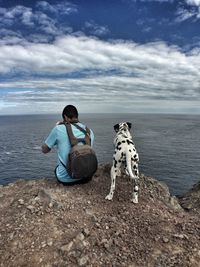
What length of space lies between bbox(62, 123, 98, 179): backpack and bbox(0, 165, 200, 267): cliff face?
0.81 m

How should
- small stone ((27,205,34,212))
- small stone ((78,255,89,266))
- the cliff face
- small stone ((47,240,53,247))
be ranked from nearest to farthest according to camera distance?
small stone ((78,255,89,266))
the cliff face
small stone ((47,240,53,247))
small stone ((27,205,34,212))

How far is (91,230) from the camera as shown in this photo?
26.1ft

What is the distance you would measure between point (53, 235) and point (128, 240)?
89.1 inches

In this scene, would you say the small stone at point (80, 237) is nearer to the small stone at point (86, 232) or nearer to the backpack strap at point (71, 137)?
the small stone at point (86, 232)

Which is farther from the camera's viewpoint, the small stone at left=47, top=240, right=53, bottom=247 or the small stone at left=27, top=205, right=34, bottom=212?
the small stone at left=27, top=205, right=34, bottom=212

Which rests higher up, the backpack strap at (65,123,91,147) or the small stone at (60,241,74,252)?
the backpack strap at (65,123,91,147)

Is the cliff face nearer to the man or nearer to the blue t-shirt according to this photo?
the man

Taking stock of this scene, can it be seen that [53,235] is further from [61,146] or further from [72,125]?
[72,125]

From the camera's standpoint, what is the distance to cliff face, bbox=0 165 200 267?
22.8ft

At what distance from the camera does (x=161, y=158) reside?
58.8m

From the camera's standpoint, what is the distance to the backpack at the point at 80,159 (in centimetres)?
975

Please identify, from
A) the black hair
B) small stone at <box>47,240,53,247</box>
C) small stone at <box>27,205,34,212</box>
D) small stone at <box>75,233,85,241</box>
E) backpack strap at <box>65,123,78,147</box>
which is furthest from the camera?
the black hair

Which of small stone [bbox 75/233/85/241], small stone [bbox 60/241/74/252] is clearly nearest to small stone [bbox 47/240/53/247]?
small stone [bbox 60/241/74/252]

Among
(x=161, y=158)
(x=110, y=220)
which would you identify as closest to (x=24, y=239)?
(x=110, y=220)
